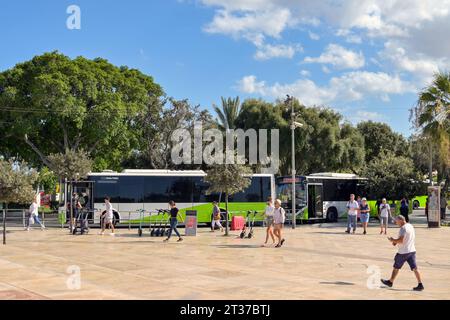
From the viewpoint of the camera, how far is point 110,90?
130 feet

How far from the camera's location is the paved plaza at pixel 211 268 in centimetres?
1027

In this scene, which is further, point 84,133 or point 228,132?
point 228,132

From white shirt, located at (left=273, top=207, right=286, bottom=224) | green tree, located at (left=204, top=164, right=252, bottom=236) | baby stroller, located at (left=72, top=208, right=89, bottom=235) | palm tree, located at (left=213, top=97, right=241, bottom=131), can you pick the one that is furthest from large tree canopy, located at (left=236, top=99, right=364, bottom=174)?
white shirt, located at (left=273, top=207, right=286, bottom=224)

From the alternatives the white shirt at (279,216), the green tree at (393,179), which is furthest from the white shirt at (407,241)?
the green tree at (393,179)

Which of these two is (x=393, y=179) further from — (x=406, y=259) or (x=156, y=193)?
(x=406, y=259)

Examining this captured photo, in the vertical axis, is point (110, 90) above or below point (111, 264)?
above

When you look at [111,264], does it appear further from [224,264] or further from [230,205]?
[230,205]

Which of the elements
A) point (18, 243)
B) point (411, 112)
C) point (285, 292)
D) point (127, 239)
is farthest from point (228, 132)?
point (285, 292)

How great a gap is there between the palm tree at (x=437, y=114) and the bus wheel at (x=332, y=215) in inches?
309

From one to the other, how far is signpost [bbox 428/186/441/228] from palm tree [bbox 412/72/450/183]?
1.98m

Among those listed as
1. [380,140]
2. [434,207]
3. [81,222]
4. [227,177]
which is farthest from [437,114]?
[380,140]

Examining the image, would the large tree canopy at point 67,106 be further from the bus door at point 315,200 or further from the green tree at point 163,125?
the bus door at point 315,200

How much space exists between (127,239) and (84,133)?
1799 centimetres
